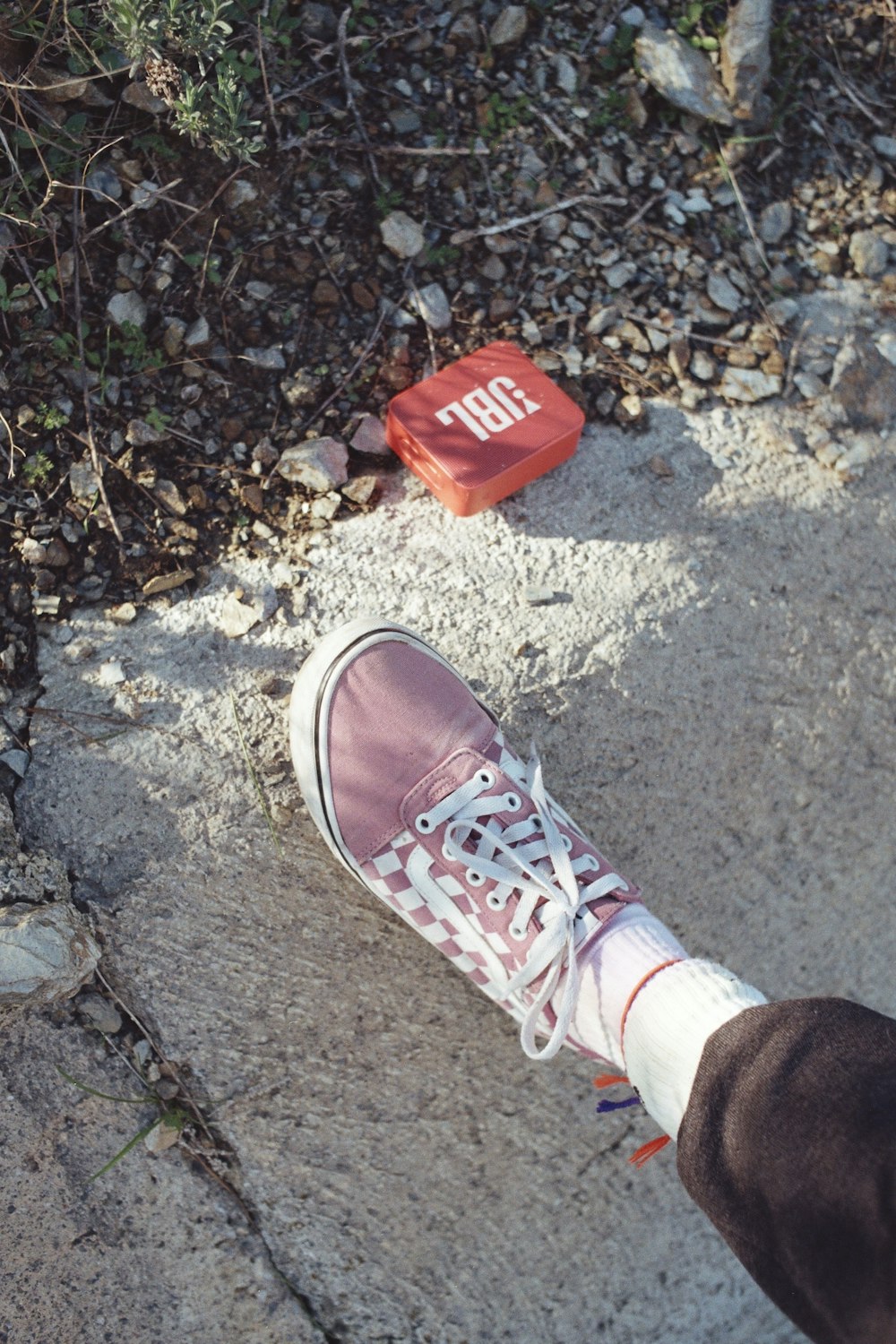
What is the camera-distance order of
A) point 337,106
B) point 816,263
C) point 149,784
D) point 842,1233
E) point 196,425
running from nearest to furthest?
point 842,1233 < point 149,784 < point 196,425 < point 337,106 < point 816,263

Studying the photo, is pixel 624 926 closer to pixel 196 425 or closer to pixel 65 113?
pixel 196 425

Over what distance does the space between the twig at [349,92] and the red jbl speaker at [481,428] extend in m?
0.43

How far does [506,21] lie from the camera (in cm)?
213

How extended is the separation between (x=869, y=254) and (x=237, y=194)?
4.15ft

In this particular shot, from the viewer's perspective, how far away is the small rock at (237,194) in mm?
1954

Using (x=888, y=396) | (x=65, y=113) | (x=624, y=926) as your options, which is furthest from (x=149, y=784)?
(x=888, y=396)

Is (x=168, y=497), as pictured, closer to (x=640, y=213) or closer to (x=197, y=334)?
(x=197, y=334)

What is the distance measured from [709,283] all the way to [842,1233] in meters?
1.67

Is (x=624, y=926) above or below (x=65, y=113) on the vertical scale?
below

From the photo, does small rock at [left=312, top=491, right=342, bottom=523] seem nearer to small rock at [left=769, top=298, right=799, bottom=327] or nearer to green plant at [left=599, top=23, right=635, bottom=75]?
small rock at [left=769, top=298, right=799, bottom=327]

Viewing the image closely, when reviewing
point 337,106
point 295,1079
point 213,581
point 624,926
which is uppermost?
point 337,106

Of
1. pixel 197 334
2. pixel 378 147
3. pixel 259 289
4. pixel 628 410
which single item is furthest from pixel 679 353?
pixel 197 334

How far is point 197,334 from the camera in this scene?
1.92 meters

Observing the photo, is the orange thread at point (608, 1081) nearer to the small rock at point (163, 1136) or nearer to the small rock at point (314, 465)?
the small rock at point (163, 1136)
